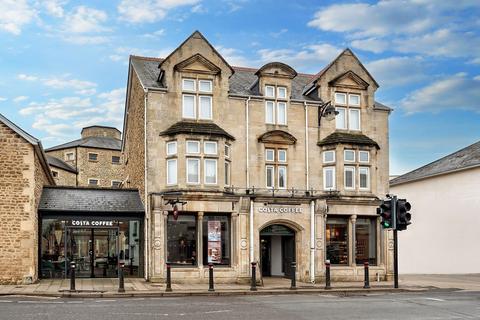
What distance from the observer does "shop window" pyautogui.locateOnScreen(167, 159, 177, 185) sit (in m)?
27.6

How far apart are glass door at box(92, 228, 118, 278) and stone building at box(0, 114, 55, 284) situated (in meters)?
3.54

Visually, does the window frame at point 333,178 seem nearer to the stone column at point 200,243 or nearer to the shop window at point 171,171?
the stone column at point 200,243

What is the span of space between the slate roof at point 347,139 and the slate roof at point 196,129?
4.95 m

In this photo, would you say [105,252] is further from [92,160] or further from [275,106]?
[92,160]

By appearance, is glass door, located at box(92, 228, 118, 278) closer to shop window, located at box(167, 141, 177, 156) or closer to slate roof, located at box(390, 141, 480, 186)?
shop window, located at box(167, 141, 177, 156)

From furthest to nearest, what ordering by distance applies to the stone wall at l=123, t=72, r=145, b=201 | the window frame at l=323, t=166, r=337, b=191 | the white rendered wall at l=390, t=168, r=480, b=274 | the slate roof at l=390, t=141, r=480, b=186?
→ the slate roof at l=390, t=141, r=480, b=186 < the white rendered wall at l=390, t=168, r=480, b=274 < the window frame at l=323, t=166, r=337, b=191 < the stone wall at l=123, t=72, r=145, b=201

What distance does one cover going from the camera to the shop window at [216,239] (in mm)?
28016

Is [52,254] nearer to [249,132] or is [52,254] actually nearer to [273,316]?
[249,132]

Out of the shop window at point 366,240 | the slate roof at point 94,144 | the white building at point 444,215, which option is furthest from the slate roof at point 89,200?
the slate roof at point 94,144

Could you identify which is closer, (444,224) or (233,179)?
(233,179)

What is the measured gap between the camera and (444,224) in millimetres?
38000

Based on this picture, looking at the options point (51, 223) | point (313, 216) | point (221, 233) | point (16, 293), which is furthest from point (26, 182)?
point (313, 216)

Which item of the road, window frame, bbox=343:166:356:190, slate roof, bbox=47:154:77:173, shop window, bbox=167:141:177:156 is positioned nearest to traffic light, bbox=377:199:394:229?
the road

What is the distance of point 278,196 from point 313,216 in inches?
76.9
